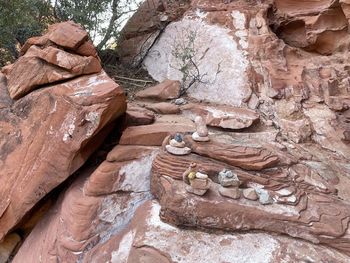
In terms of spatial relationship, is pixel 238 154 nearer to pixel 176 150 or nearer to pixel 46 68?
pixel 176 150

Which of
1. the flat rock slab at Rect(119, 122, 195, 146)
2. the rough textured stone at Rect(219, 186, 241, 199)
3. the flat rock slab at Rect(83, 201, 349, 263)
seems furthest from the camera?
the flat rock slab at Rect(119, 122, 195, 146)

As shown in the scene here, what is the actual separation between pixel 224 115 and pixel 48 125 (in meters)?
1.55

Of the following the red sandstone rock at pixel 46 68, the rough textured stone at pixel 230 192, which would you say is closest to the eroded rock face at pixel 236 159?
the rough textured stone at pixel 230 192

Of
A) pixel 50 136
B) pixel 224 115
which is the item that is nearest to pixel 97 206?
pixel 50 136

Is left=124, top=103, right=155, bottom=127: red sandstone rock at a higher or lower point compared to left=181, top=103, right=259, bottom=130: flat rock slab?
higher

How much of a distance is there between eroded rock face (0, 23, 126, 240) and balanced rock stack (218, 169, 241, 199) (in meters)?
1.04

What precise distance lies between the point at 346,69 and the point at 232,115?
1397mm

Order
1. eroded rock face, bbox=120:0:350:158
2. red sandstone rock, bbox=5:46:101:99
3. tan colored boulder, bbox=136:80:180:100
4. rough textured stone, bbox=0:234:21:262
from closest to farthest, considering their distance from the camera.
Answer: red sandstone rock, bbox=5:46:101:99 < rough textured stone, bbox=0:234:21:262 < eroded rock face, bbox=120:0:350:158 < tan colored boulder, bbox=136:80:180:100

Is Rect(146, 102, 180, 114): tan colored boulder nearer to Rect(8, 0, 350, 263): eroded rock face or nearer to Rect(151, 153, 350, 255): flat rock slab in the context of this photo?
Rect(8, 0, 350, 263): eroded rock face

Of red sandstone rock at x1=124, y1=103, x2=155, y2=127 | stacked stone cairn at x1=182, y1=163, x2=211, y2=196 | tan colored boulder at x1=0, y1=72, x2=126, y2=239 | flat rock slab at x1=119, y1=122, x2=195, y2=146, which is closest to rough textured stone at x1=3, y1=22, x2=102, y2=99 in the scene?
tan colored boulder at x1=0, y1=72, x2=126, y2=239

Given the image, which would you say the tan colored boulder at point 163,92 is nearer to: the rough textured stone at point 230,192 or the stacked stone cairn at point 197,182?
the stacked stone cairn at point 197,182

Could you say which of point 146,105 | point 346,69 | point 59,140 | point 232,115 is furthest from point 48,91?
point 346,69

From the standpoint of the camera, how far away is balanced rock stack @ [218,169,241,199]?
263 cm

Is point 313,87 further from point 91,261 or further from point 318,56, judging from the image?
point 91,261
